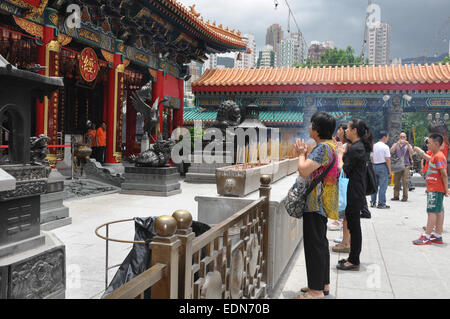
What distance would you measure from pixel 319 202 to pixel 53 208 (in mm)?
4358

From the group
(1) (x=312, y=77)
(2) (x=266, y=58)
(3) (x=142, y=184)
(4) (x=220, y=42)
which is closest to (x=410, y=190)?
(1) (x=312, y=77)

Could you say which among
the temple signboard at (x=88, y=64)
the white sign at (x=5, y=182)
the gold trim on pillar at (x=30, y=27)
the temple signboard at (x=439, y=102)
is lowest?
the white sign at (x=5, y=182)

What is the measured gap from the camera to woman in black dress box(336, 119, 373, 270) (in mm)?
4117

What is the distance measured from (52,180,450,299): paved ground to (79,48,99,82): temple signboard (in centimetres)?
467

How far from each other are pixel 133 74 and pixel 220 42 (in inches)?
157

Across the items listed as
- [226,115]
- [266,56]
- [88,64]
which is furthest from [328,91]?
[266,56]

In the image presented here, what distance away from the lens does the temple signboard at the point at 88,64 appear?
10.5 metres

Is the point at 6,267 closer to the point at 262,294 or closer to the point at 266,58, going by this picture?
Result: the point at 262,294

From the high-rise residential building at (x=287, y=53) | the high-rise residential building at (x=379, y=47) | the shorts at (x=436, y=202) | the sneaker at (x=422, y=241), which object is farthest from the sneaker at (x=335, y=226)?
the high-rise residential building at (x=379, y=47)

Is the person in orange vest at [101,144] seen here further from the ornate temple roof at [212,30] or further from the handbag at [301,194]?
the handbag at [301,194]

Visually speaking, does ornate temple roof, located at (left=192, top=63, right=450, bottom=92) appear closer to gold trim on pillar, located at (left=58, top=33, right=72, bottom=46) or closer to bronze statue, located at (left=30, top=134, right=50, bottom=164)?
gold trim on pillar, located at (left=58, top=33, right=72, bottom=46)

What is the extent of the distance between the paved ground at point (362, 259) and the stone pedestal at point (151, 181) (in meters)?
1.47

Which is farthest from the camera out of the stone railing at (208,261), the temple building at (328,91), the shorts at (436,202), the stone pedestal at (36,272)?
the temple building at (328,91)

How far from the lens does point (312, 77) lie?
631 inches
